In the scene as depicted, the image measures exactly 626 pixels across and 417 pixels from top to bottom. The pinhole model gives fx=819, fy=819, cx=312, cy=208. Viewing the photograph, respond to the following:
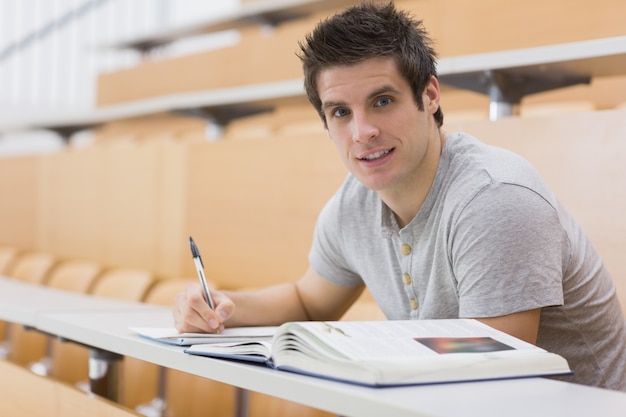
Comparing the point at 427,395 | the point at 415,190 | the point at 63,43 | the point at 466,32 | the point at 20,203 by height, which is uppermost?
the point at 63,43

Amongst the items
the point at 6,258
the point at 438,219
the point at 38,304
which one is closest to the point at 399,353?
the point at 438,219

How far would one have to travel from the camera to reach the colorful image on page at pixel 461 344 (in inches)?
28.6

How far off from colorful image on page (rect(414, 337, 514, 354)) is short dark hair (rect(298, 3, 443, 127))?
0.39 meters

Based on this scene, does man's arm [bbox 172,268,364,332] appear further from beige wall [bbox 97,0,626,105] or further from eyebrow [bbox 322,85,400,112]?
beige wall [bbox 97,0,626,105]

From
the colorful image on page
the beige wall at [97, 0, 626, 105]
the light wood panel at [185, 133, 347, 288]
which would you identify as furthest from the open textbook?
the light wood panel at [185, 133, 347, 288]

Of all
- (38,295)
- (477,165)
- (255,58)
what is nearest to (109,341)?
(477,165)

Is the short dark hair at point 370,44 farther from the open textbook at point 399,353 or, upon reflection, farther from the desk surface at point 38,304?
the desk surface at point 38,304

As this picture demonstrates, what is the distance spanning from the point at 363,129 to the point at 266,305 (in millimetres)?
342

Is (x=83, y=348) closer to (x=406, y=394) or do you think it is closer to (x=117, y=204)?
(x=117, y=204)

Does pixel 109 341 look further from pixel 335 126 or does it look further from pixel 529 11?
pixel 529 11

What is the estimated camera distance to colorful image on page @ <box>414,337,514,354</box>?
73cm

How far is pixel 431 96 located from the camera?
111 centimetres

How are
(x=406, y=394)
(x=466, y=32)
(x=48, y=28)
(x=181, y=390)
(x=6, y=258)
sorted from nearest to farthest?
1. (x=406, y=394)
2. (x=181, y=390)
3. (x=466, y=32)
4. (x=6, y=258)
5. (x=48, y=28)

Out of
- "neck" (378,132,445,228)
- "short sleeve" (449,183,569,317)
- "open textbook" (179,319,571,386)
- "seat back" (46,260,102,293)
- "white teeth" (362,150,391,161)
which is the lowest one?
"seat back" (46,260,102,293)
